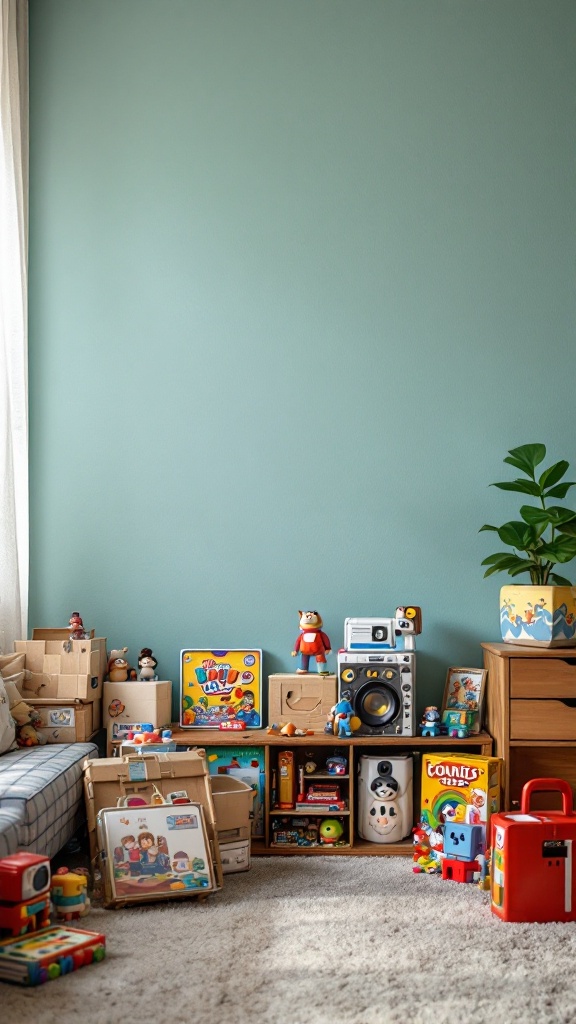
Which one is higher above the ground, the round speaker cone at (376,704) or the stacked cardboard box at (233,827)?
the round speaker cone at (376,704)

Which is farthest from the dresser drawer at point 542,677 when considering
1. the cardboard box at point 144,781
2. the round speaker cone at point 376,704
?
the cardboard box at point 144,781

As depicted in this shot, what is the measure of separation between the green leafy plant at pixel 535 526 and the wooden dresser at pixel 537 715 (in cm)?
30

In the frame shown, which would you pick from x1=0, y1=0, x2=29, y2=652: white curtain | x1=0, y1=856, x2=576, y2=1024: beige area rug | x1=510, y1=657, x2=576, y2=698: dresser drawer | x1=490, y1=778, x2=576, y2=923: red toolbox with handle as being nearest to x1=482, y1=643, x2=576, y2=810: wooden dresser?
x1=510, y1=657, x2=576, y2=698: dresser drawer

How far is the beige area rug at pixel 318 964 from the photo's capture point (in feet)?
6.77

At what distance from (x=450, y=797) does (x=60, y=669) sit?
4.79ft

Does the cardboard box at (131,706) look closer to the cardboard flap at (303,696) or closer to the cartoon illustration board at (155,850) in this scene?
the cardboard flap at (303,696)

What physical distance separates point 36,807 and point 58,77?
290cm

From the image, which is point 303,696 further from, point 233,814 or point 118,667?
point 118,667

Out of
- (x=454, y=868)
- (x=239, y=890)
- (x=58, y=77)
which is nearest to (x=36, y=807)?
(x=239, y=890)

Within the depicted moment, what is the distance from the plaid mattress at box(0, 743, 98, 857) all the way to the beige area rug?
28cm

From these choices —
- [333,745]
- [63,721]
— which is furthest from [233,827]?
[63,721]

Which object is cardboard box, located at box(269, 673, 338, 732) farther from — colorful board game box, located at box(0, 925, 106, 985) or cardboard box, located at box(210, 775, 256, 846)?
colorful board game box, located at box(0, 925, 106, 985)

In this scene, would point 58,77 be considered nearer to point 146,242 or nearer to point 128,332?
point 146,242

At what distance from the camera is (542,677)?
10.6ft
